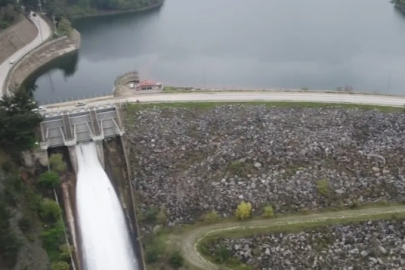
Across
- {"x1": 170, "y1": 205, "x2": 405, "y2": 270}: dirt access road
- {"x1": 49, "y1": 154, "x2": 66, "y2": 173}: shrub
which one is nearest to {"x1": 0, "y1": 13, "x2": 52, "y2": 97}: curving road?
{"x1": 49, "y1": 154, "x2": 66, "y2": 173}: shrub

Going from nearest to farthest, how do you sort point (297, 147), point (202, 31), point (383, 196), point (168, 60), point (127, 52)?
point (383, 196), point (297, 147), point (168, 60), point (127, 52), point (202, 31)

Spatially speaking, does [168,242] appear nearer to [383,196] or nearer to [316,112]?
[383,196]

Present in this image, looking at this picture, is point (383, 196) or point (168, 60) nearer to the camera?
point (383, 196)

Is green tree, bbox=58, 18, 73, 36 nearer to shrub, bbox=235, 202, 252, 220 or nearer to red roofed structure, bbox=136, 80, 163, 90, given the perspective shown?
red roofed structure, bbox=136, 80, 163, 90

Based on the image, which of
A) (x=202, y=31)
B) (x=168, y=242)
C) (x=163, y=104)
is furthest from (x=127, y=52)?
(x=168, y=242)

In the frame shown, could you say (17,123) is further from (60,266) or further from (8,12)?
(8,12)

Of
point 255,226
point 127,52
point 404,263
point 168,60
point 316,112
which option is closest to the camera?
point 404,263

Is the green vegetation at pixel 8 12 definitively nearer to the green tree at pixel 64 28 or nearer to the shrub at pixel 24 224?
the green tree at pixel 64 28

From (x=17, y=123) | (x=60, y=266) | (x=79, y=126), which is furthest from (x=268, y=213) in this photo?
(x=17, y=123)
